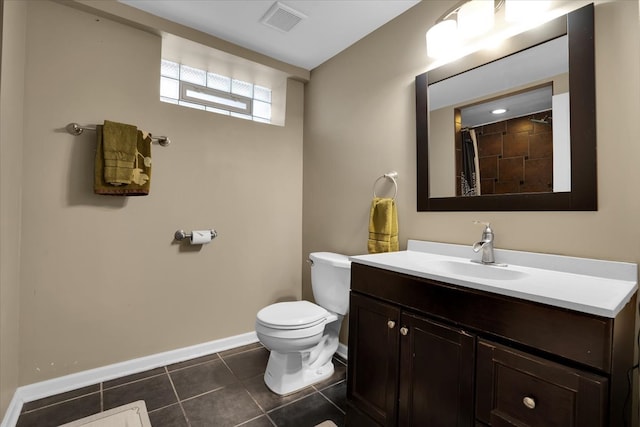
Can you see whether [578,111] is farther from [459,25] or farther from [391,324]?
[391,324]

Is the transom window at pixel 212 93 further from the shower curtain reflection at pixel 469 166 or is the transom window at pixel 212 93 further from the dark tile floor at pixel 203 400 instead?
the dark tile floor at pixel 203 400

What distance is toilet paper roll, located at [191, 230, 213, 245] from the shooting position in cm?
221

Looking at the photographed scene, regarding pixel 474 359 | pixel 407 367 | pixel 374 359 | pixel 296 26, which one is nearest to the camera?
pixel 474 359

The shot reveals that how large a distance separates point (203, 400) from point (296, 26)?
2.45 m

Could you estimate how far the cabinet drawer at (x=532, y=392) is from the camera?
31.1 inches

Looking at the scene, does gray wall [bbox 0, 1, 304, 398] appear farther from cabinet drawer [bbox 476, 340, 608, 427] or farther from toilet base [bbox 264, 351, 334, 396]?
cabinet drawer [bbox 476, 340, 608, 427]

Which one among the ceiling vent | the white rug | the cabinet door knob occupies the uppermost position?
the ceiling vent

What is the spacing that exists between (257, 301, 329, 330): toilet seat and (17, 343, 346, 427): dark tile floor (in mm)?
435

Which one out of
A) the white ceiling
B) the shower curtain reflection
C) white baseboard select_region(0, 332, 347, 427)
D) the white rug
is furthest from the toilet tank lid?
the white ceiling

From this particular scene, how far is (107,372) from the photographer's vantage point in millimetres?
1953

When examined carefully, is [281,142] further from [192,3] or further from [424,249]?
[424,249]

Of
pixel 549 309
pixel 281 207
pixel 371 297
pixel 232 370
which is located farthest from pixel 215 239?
pixel 549 309

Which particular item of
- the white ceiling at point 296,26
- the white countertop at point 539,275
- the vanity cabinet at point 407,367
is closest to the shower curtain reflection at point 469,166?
the white countertop at point 539,275

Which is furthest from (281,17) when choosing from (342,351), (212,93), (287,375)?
(342,351)
